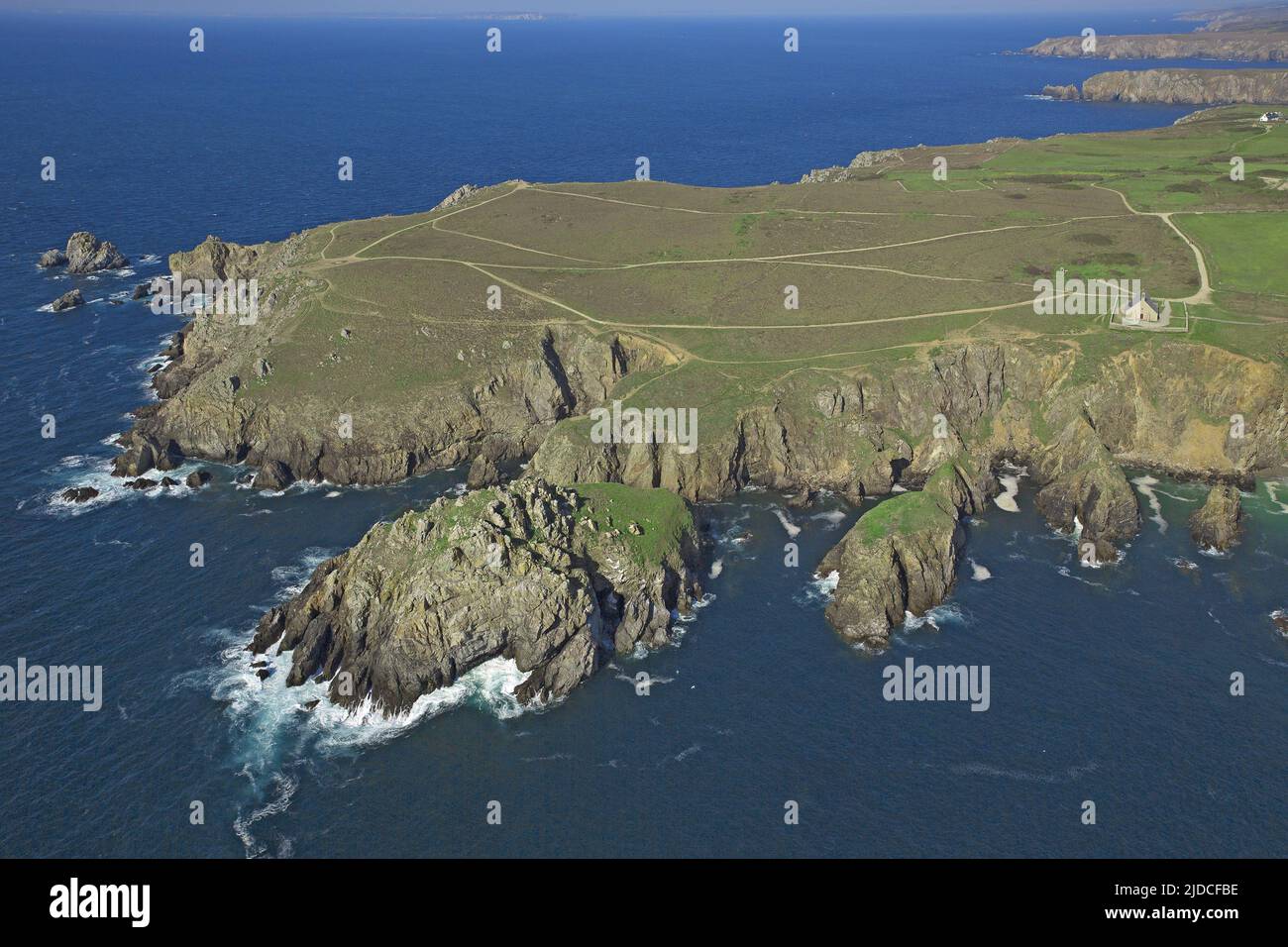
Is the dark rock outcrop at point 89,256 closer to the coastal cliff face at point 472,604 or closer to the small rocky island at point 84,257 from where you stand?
the small rocky island at point 84,257

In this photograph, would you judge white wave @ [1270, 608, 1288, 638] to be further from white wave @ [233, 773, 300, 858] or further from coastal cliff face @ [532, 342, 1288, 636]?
white wave @ [233, 773, 300, 858]

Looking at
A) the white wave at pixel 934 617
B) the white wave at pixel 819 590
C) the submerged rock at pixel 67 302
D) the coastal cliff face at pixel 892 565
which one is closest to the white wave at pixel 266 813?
the white wave at pixel 819 590

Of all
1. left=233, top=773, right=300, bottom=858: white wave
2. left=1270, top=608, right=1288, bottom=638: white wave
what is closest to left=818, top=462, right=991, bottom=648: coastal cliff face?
left=1270, top=608, right=1288, bottom=638: white wave

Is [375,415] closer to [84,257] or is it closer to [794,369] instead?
[794,369]

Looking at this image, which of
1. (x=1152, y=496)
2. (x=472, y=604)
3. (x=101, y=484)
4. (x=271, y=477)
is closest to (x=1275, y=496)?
(x=1152, y=496)

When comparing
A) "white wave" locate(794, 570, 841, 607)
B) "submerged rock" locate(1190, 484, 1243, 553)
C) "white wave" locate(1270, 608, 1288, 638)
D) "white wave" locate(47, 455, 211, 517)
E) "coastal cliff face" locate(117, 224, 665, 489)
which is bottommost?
"white wave" locate(1270, 608, 1288, 638)
